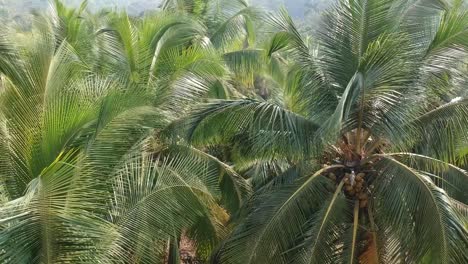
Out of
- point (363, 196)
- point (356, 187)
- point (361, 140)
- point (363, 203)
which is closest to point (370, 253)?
point (363, 203)

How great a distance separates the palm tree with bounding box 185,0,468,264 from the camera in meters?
8.08

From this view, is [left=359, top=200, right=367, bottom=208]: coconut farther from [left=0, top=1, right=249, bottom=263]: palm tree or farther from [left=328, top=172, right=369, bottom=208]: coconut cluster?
[left=0, top=1, right=249, bottom=263]: palm tree

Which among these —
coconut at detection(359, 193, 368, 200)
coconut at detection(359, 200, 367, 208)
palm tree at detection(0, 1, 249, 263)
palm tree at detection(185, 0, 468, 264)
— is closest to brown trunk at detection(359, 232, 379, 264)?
palm tree at detection(185, 0, 468, 264)

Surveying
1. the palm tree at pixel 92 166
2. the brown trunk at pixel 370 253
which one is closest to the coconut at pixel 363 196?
the brown trunk at pixel 370 253

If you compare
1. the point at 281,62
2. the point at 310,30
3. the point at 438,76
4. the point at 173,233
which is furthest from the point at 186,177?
the point at 281,62

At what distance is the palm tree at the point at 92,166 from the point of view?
514cm

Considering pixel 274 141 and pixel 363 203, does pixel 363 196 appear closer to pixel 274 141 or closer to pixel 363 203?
pixel 363 203

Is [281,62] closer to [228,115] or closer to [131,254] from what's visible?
[228,115]

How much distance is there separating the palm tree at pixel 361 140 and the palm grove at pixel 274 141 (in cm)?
2

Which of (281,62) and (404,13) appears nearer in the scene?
(404,13)

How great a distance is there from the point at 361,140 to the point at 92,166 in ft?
13.7

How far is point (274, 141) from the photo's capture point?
8430 mm

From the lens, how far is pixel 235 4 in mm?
16453

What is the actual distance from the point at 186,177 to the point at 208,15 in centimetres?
802
